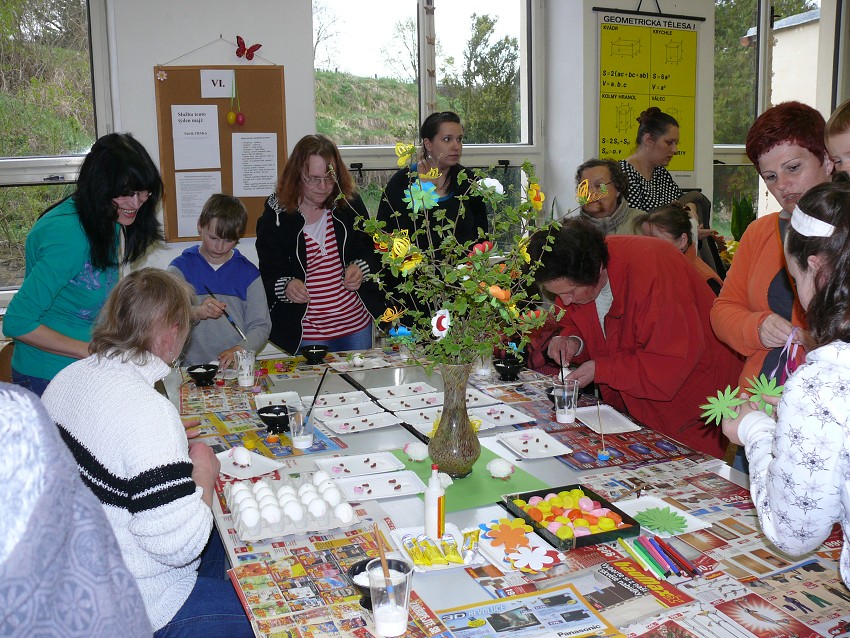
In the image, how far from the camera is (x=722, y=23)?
5.38 meters

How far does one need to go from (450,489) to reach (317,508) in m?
0.37

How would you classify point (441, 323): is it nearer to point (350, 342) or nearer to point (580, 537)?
point (580, 537)

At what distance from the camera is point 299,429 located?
84.5 inches

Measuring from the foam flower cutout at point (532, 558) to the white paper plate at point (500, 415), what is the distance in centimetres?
76

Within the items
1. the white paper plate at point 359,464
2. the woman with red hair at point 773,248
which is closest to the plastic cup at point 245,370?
the white paper plate at point 359,464

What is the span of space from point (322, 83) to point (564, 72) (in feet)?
5.11

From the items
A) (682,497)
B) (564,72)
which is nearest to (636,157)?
(564,72)

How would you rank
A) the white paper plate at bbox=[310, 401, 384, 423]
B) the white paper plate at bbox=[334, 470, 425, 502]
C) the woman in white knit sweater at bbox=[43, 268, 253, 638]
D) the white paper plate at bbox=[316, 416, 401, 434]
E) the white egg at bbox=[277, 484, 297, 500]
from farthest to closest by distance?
the white paper plate at bbox=[310, 401, 384, 423]
the white paper plate at bbox=[316, 416, 401, 434]
the white paper plate at bbox=[334, 470, 425, 502]
the white egg at bbox=[277, 484, 297, 500]
the woman in white knit sweater at bbox=[43, 268, 253, 638]

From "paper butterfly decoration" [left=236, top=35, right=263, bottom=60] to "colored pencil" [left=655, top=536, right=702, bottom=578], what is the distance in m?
3.37

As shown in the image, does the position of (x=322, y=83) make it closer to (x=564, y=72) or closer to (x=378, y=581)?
(x=564, y=72)

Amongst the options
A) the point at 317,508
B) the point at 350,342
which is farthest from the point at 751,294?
the point at 350,342

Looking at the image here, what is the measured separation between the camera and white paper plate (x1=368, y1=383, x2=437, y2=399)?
2.64 m

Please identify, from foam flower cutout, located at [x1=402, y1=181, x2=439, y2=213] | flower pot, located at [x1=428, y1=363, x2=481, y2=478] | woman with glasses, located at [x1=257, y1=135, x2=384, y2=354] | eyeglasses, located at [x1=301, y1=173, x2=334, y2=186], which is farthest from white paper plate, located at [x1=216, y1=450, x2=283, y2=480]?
eyeglasses, located at [x1=301, y1=173, x2=334, y2=186]

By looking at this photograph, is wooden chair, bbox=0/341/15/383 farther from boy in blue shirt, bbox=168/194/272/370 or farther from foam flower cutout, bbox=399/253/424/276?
foam flower cutout, bbox=399/253/424/276
